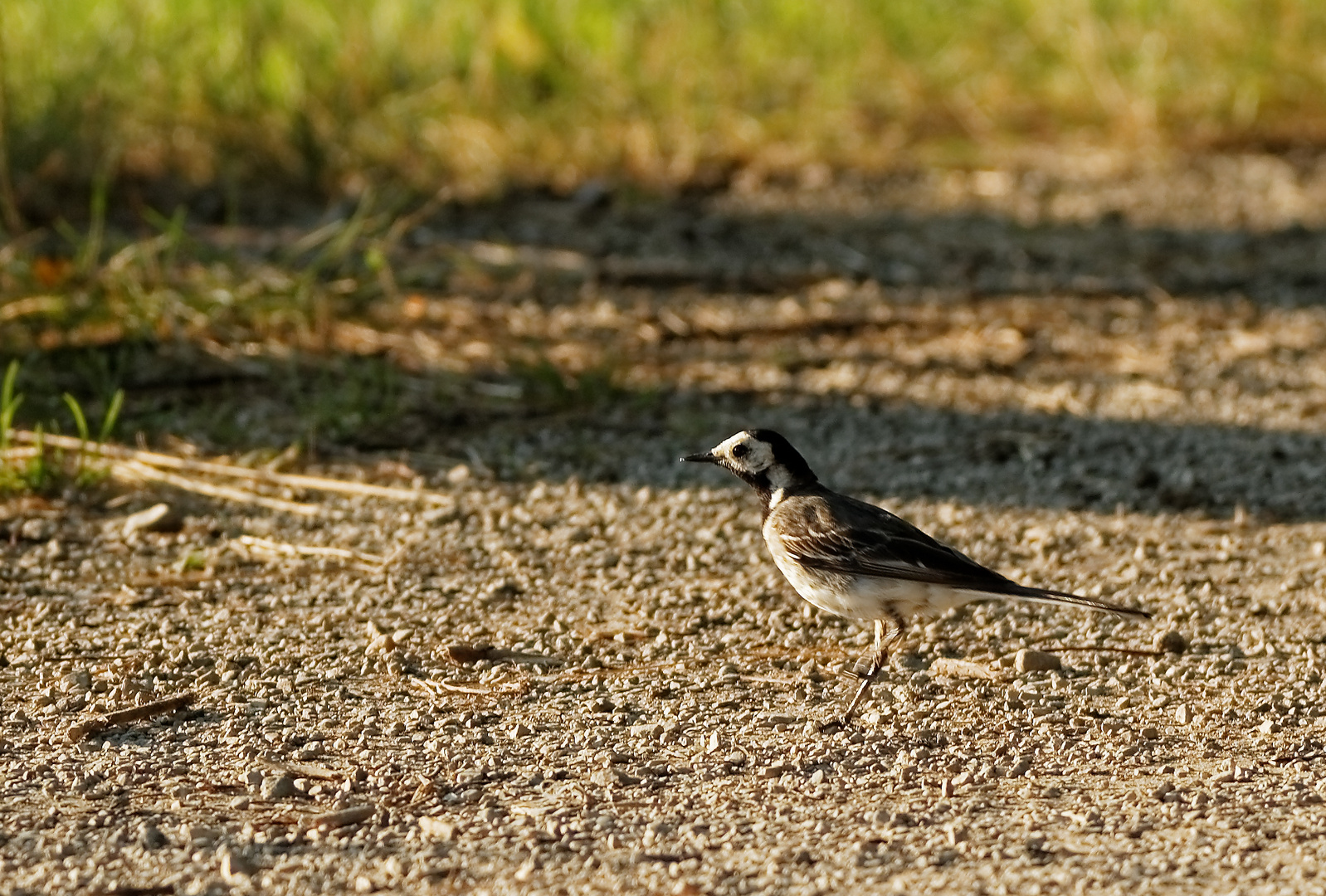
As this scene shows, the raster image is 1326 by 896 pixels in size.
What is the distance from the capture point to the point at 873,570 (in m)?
5.00

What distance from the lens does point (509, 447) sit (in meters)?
7.00

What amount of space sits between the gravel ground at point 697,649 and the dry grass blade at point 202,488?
5 cm

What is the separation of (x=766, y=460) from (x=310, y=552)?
1432mm

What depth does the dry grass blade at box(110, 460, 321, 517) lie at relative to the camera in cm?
629

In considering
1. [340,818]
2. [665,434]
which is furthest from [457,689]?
[665,434]

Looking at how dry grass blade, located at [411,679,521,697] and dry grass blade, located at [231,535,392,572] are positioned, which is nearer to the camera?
dry grass blade, located at [411,679,521,697]

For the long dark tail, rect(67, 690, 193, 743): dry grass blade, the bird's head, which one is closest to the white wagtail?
the long dark tail

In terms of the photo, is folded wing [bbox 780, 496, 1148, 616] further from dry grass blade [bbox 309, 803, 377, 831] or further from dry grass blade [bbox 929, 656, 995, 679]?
dry grass blade [bbox 309, 803, 377, 831]

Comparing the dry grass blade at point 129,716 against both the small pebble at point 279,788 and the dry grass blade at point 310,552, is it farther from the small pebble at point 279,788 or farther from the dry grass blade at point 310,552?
the dry grass blade at point 310,552

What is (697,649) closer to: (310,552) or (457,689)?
(457,689)

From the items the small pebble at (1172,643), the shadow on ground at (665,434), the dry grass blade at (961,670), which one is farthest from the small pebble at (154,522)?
the small pebble at (1172,643)

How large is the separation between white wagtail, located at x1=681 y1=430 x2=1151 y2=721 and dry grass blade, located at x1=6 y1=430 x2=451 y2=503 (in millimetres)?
1491

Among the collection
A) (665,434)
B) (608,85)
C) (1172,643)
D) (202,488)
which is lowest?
(202,488)

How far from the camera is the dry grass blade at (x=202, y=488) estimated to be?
6.29 m
